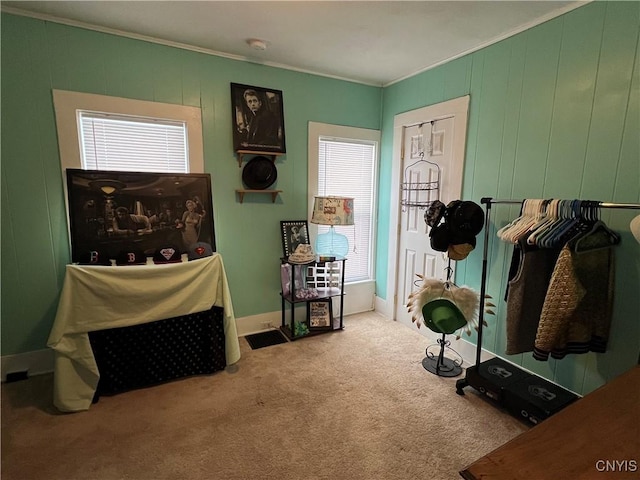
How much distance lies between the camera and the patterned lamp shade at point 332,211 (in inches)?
116

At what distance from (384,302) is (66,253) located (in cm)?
298

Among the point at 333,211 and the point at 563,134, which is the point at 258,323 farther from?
the point at 563,134

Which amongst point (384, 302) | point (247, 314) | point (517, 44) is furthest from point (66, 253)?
point (517, 44)

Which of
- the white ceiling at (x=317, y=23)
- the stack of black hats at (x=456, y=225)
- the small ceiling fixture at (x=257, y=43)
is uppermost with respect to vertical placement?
the white ceiling at (x=317, y=23)

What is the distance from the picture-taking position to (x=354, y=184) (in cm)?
361

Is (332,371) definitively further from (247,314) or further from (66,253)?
(66,253)

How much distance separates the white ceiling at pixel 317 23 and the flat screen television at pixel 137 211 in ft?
3.38

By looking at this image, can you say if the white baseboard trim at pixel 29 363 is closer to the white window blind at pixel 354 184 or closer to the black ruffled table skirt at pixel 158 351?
the black ruffled table skirt at pixel 158 351

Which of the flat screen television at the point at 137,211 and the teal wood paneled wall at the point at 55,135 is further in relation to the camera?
the flat screen television at the point at 137,211

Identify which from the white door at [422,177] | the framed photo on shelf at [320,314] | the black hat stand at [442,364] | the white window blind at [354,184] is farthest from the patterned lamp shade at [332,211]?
the black hat stand at [442,364]

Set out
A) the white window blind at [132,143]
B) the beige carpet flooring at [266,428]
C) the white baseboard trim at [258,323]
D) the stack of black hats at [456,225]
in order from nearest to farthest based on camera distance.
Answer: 1. the beige carpet flooring at [266,428]
2. the stack of black hats at [456,225]
3. the white window blind at [132,143]
4. the white baseboard trim at [258,323]

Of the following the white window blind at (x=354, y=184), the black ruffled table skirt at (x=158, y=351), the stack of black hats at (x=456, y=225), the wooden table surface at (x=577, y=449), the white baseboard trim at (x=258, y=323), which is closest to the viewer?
the wooden table surface at (x=577, y=449)

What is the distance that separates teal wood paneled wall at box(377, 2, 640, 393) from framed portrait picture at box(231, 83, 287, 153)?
4.92 feet

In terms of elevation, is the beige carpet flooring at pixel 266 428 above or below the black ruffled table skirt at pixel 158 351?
below
